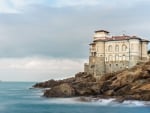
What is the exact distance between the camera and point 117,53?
95000 millimetres

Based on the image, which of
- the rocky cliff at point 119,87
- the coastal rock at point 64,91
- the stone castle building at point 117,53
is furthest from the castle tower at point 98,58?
the coastal rock at point 64,91

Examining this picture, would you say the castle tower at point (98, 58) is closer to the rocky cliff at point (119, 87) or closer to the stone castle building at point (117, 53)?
the stone castle building at point (117, 53)

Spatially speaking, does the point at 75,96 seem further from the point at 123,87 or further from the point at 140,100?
the point at 140,100

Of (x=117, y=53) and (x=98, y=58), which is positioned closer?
(x=117, y=53)

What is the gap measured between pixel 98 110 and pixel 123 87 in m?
18.9

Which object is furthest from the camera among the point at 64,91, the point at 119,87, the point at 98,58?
the point at 98,58

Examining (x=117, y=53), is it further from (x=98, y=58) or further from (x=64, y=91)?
(x=64, y=91)

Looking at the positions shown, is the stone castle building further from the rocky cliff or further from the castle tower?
the rocky cliff

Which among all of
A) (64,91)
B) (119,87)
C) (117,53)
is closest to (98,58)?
(117,53)

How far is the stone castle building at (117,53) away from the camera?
92.7 metres

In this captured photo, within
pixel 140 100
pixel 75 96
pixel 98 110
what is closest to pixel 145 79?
pixel 140 100

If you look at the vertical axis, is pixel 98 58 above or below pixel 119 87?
above

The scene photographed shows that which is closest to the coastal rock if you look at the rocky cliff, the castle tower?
the rocky cliff

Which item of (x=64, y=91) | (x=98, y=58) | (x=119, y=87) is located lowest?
(x=64, y=91)
